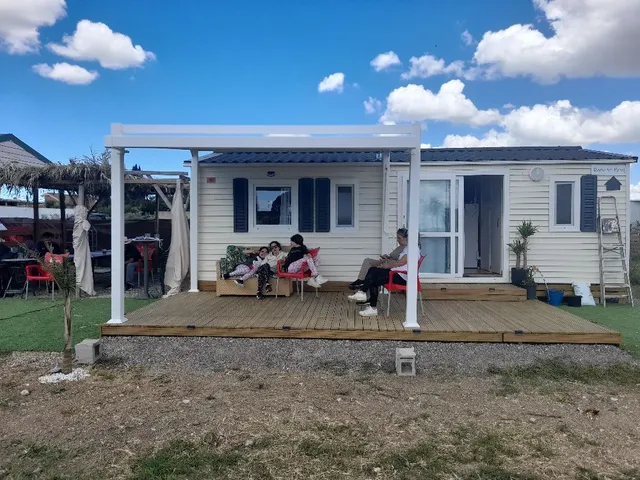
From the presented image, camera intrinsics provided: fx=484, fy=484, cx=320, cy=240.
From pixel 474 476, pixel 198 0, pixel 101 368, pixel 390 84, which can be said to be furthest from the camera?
pixel 390 84

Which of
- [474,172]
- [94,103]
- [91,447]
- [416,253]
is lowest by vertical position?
[91,447]

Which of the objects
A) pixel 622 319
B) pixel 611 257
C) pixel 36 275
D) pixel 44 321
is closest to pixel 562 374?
pixel 622 319

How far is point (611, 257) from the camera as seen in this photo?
745 centimetres

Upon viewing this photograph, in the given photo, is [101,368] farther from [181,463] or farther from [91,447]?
[181,463]

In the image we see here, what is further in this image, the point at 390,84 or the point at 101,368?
the point at 390,84

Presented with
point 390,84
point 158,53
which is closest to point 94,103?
point 158,53

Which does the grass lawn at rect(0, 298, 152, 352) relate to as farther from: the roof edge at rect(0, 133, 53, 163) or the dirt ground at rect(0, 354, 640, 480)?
the roof edge at rect(0, 133, 53, 163)

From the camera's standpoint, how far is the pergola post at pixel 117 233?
5.07 meters

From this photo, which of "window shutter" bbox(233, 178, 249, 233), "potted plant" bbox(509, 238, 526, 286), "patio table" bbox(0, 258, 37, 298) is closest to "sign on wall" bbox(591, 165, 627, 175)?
"potted plant" bbox(509, 238, 526, 286)

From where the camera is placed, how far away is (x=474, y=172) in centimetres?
742

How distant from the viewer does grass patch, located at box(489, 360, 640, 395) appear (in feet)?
13.6

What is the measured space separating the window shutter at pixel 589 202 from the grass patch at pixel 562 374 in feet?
11.2

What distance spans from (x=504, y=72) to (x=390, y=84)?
144 inches

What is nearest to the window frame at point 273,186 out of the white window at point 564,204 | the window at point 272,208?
the window at point 272,208
